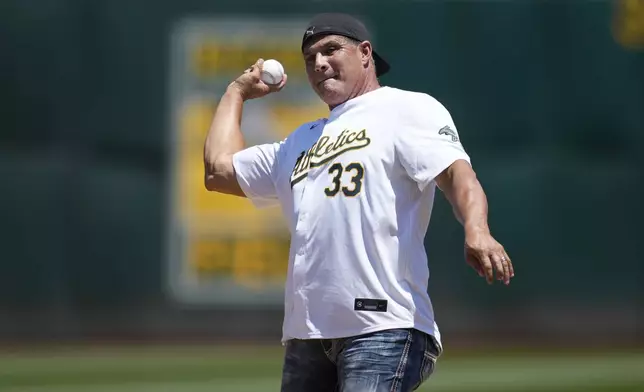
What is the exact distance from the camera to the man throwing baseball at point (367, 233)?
3.74m

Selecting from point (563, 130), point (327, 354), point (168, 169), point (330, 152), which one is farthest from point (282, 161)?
point (563, 130)

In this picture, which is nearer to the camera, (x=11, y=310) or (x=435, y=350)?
(x=435, y=350)

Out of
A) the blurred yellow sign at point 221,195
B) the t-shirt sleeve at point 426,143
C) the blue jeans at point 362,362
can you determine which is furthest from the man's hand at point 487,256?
the blurred yellow sign at point 221,195

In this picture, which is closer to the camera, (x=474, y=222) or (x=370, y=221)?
(x=474, y=222)

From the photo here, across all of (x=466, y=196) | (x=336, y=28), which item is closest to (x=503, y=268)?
(x=466, y=196)

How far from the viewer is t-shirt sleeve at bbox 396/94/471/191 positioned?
12.3 feet

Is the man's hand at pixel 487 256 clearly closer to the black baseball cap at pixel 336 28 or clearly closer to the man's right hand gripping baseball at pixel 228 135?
the black baseball cap at pixel 336 28

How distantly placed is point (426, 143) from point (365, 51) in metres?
0.55

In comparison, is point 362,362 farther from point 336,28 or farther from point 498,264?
point 336,28

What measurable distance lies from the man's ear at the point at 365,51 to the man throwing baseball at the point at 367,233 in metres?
0.07

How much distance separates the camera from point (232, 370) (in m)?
9.98

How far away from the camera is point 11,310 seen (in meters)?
11.7

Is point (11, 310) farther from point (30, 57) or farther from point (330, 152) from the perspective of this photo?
point (330, 152)

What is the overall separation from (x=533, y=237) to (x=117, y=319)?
4398 mm
